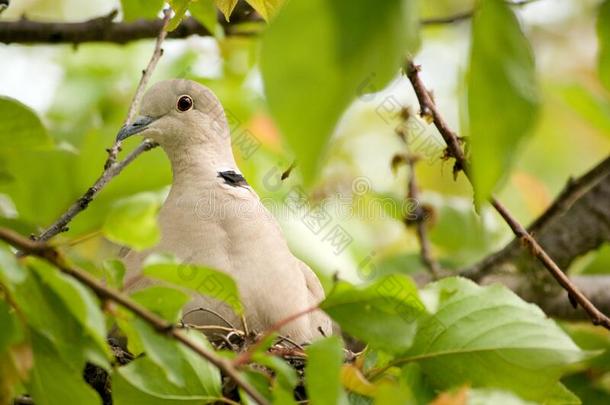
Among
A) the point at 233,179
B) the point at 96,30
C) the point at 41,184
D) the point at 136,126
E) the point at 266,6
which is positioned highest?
the point at 266,6

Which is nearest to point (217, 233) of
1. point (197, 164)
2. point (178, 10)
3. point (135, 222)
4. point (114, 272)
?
point (197, 164)

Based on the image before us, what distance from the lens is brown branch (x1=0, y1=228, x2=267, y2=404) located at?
1376 mm

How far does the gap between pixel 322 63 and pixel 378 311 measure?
81 cm

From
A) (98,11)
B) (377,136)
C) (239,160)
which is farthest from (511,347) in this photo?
(98,11)

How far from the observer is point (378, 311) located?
166 centimetres

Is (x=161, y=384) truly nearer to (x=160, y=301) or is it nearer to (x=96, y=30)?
(x=160, y=301)

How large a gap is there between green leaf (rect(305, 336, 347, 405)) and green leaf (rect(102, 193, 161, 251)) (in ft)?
0.97

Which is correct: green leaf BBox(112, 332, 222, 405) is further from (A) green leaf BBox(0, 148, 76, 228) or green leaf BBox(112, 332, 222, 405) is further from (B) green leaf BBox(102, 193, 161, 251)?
(A) green leaf BBox(0, 148, 76, 228)

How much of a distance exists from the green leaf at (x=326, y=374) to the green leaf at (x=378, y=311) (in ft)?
0.51

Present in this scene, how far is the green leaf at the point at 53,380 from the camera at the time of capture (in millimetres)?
1547

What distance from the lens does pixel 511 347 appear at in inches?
69.9

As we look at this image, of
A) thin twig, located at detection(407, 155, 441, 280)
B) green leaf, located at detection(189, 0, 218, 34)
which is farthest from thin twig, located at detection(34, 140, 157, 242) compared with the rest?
thin twig, located at detection(407, 155, 441, 280)

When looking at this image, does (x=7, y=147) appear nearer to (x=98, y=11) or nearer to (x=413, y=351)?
(x=413, y=351)

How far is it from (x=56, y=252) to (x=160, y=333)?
0.19 metres
